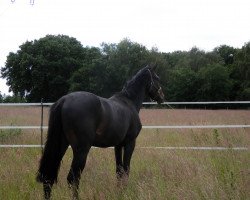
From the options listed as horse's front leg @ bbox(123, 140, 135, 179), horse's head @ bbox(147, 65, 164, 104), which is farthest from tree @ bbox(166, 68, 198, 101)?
horse's front leg @ bbox(123, 140, 135, 179)

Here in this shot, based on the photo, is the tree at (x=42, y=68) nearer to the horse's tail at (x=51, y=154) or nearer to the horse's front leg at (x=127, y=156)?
the horse's front leg at (x=127, y=156)

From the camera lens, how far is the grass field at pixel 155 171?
13.1 feet

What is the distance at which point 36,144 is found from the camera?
916 centimetres

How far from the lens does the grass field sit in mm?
3986

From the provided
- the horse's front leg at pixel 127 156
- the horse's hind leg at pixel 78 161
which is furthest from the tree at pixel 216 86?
the horse's hind leg at pixel 78 161

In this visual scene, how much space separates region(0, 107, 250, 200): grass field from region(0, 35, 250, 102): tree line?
32.5 m

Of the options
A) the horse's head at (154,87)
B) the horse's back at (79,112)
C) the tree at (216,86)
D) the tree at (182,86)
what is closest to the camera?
the horse's back at (79,112)

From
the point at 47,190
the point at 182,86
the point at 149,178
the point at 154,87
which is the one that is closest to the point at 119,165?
the point at 149,178

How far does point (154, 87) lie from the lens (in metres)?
6.62

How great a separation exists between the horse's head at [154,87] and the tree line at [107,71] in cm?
3434

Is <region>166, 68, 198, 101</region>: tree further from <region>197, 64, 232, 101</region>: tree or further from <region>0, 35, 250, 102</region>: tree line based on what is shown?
<region>197, 64, 232, 101</region>: tree

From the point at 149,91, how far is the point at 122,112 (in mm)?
1280

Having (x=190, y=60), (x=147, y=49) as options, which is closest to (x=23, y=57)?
(x=147, y=49)

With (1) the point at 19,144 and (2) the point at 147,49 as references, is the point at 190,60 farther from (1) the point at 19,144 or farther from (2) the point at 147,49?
(1) the point at 19,144
